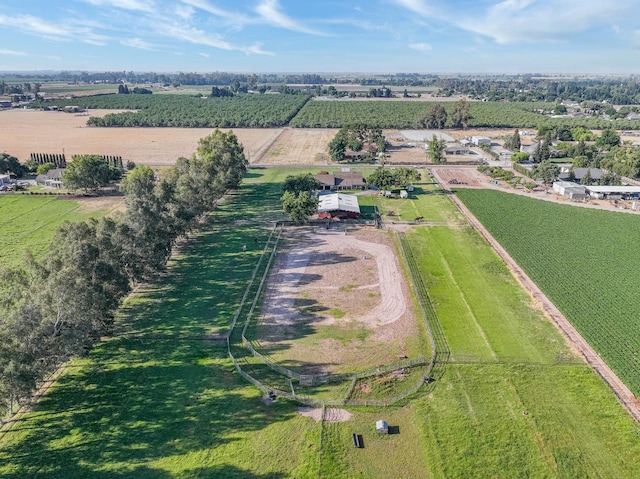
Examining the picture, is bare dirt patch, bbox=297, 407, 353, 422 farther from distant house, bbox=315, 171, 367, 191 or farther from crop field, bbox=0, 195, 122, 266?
distant house, bbox=315, 171, 367, 191

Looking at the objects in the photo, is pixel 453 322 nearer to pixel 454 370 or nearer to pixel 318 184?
pixel 454 370

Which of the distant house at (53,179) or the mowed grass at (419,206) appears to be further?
the distant house at (53,179)

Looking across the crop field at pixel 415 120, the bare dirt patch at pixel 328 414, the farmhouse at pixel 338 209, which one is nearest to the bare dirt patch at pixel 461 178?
the farmhouse at pixel 338 209

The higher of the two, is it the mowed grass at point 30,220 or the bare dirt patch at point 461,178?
the bare dirt patch at point 461,178

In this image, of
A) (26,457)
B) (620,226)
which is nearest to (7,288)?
(26,457)

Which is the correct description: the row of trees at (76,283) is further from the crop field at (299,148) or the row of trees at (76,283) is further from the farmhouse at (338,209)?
the crop field at (299,148)

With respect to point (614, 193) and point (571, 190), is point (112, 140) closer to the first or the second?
point (571, 190)

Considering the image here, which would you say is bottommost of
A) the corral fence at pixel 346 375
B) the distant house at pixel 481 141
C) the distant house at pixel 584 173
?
the corral fence at pixel 346 375
